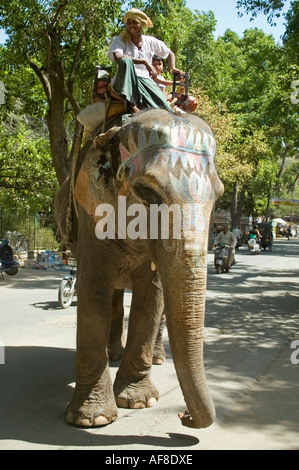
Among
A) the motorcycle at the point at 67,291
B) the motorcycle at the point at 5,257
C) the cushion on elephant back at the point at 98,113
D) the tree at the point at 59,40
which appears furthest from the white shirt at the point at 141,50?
the motorcycle at the point at 5,257

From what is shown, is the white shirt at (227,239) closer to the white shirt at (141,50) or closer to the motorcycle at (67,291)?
the motorcycle at (67,291)

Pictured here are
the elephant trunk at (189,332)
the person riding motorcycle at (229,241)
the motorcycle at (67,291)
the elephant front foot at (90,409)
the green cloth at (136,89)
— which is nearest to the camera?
the elephant trunk at (189,332)

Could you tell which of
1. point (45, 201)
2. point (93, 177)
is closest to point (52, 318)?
point (93, 177)

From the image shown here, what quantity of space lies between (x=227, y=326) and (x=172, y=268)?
5727mm

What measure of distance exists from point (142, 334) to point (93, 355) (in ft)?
2.31

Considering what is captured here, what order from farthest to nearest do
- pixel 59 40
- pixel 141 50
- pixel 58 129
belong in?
pixel 58 129
pixel 59 40
pixel 141 50

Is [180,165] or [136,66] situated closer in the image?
[180,165]

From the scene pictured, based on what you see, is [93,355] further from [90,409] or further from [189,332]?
[189,332]

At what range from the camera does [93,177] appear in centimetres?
458

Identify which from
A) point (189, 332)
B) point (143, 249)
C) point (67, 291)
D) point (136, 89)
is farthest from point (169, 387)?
point (67, 291)

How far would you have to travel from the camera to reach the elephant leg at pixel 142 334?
495 cm

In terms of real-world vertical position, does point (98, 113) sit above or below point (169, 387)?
above

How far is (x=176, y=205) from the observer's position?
3.66 metres

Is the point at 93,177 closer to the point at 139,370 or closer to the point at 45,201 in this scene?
the point at 139,370
